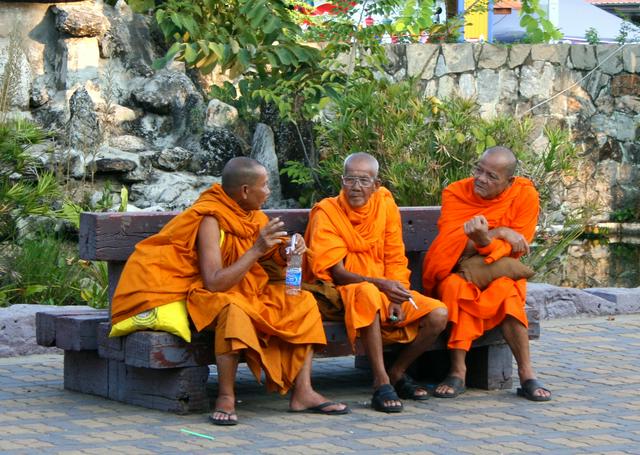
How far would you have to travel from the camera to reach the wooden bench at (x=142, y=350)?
5703mm

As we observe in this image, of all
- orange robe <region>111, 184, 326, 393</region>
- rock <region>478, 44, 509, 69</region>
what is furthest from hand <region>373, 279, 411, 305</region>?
rock <region>478, 44, 509, 69</region>

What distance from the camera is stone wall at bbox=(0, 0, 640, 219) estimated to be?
10438mm

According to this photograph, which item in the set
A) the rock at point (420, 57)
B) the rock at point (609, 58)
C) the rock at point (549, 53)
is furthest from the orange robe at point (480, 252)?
the rock at point (609, 58)

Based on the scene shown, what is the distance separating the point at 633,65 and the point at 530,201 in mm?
6256

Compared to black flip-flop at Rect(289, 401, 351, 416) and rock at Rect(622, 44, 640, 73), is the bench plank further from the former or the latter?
rock at Rect(622, 44, 640, 73)

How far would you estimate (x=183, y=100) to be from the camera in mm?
11234

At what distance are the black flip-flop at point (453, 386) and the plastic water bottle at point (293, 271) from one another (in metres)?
1.03

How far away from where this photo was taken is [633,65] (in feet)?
40.1

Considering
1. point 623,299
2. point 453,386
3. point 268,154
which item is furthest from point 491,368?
point 268,154

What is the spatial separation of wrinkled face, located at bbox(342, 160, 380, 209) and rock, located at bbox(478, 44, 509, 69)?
5.90 m

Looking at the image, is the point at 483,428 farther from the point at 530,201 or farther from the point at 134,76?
the point at 134,76

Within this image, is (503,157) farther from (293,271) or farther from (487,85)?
(487,85)

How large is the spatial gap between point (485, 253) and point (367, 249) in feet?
2.11

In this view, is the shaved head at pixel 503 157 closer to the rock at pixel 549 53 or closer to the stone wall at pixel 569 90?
the stone wall at pixel 569 90
